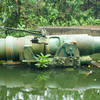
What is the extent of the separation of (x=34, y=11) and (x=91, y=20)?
10.0 ft

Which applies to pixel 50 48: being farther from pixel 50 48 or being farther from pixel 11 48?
pixel 11 48

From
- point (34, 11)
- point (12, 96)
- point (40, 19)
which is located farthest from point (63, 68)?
point (34, 11)

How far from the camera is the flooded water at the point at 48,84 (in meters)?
4.46

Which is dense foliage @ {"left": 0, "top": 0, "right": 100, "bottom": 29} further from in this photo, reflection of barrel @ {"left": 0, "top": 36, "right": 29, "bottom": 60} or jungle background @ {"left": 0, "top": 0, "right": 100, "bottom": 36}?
reflection of barrel @ {"left": 0, "top": 36, "right": 29, "bottom": 60}

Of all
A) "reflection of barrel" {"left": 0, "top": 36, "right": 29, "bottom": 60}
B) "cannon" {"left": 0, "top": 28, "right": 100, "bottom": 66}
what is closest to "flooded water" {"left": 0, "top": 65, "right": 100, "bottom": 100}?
"cannon" {"left": 0, "top": 28, "right": 100, "bottom": 66}

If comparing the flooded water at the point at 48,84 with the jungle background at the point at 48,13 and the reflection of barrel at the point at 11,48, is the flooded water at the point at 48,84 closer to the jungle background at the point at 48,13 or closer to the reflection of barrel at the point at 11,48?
the reflection of barrel at the point at 11,48

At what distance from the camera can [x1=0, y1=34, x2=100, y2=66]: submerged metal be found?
5.65 m

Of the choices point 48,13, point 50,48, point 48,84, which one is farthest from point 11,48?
point 48,13

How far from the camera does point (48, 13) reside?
36.7 feet

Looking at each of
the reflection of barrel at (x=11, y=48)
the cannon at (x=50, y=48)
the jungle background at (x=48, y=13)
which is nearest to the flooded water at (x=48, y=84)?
the cannon at (x=50, y=48)

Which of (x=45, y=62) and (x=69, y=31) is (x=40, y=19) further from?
(x=45, y=62)

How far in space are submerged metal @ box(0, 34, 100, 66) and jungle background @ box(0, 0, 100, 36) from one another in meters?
3.57

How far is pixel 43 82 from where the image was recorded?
5.09 m

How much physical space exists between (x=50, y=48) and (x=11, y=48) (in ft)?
3.50
